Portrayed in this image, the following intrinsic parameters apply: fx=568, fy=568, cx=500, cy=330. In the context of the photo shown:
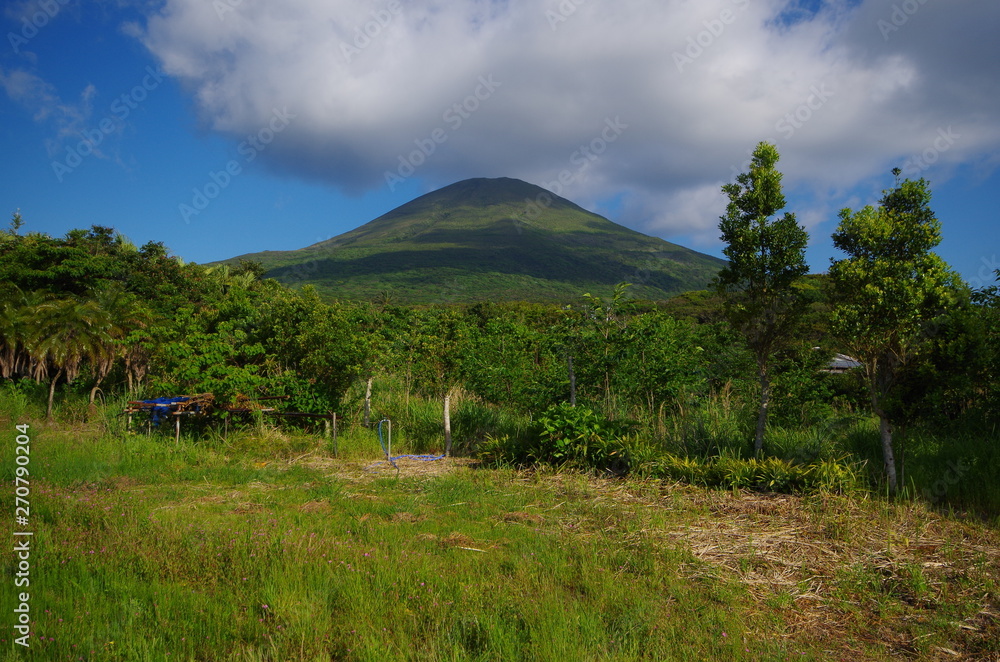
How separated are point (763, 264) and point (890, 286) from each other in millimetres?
1445

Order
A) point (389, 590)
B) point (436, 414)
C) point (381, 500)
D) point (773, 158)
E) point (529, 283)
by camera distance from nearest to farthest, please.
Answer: point (389, 590) → point (381, 500) → point (773, 158) → point (436, 414) → point (529, 283)

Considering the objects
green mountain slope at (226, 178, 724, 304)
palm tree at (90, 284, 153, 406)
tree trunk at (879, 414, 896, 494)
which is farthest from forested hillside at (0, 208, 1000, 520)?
green mountain slope at (226, 178, 724, 304)

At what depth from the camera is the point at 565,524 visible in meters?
5.70

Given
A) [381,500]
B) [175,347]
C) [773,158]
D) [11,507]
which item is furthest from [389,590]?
[175,347]

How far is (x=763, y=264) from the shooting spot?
697cm

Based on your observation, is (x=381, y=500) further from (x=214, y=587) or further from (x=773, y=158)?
(x=773, y=158)

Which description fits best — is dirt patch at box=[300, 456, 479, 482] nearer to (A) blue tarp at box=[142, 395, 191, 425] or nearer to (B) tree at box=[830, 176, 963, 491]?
(A) blue tarp at box=[142, 395, 191, 425]

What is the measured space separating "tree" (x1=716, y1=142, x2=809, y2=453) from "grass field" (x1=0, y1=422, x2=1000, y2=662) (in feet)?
6.34

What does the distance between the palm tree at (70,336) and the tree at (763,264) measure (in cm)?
1168

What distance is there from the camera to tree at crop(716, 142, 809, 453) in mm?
6883

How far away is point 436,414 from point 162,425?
15.7 feet

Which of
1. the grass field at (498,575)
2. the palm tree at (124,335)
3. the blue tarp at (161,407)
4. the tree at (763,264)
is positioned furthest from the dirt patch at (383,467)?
the palm tree at (124,335)

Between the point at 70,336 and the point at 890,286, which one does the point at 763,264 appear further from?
the point at 70,336

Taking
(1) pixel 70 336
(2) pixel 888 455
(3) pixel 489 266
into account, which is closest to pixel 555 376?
(2) pixel 888 455
